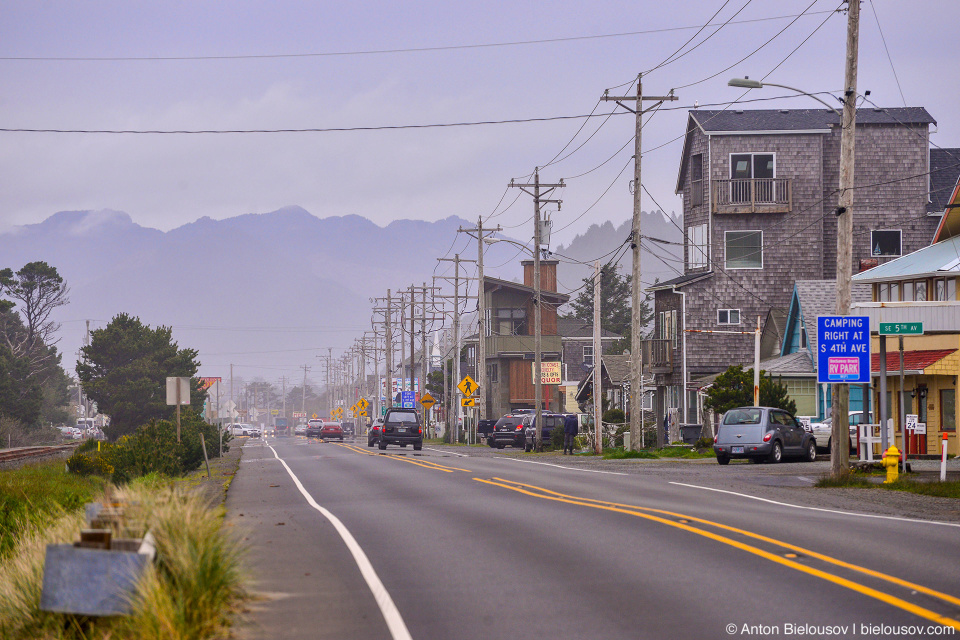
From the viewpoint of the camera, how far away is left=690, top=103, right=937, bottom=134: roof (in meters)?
51.6

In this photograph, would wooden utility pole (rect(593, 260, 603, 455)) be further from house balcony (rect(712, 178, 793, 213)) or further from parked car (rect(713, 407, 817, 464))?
house balcony (rect(712, 178, 793, 213))

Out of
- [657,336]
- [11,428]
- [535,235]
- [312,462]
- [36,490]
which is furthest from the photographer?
[11,428]

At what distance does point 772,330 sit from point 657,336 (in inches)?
273

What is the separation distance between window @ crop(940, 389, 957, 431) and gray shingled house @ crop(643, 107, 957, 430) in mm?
14404

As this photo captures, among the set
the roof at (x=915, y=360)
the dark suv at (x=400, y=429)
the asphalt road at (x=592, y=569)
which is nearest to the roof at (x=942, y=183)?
the roof at (x=915, y=360)

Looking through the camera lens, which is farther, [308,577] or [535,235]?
[535,235]

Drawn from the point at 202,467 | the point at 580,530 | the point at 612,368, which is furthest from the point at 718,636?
the point at 612,368

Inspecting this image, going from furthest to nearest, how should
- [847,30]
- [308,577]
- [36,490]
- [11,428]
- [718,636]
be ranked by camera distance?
[11,428], [847,30], [36,490], [308,577], [718,636]

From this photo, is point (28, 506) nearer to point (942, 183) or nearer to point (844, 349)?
point (844, 349)

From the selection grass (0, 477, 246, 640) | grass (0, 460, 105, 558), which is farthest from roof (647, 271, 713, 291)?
grass (0, 477, 246, 640)

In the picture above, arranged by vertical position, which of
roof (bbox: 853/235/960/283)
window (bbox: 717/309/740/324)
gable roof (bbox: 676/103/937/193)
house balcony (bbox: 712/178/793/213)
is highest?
gable roof (bbox: 676/103/937/193)

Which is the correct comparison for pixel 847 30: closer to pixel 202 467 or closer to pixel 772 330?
pixel 202 467

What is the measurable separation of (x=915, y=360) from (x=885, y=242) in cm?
1610

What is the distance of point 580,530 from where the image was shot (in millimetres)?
14250
